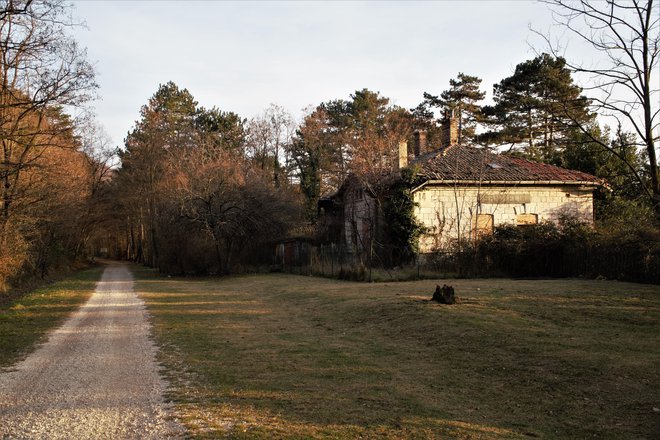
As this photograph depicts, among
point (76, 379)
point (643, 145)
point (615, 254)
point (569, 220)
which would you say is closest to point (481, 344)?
point (76, 379)

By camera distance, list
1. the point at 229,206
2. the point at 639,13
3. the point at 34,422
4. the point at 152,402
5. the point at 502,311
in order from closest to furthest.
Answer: the point at 34,422 < the point at 152,402 < the point at 502,311 < the point at 639,13 < the point at 229,206

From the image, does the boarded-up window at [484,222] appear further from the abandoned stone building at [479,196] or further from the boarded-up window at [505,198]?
the boarded-up window at [505,198]

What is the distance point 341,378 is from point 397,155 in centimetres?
2904

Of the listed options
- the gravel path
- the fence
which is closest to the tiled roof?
the fence

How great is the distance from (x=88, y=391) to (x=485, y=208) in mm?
25495

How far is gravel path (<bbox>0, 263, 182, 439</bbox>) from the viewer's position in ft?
19.6

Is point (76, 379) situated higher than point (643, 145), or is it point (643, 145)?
point (643, 145)

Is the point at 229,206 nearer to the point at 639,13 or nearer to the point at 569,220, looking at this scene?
the point at 569,220

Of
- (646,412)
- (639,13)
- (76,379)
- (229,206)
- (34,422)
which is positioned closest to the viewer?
(34,422)

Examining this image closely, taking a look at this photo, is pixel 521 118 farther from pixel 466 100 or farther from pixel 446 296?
pixel 446 296

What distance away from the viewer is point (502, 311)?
42.6 ft

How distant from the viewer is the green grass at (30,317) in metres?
11.3

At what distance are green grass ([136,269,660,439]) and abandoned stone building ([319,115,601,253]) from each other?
13.5 metres

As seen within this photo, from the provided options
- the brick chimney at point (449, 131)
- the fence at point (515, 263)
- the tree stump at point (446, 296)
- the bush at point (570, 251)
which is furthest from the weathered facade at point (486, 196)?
the tree stump at point (446, 296)
